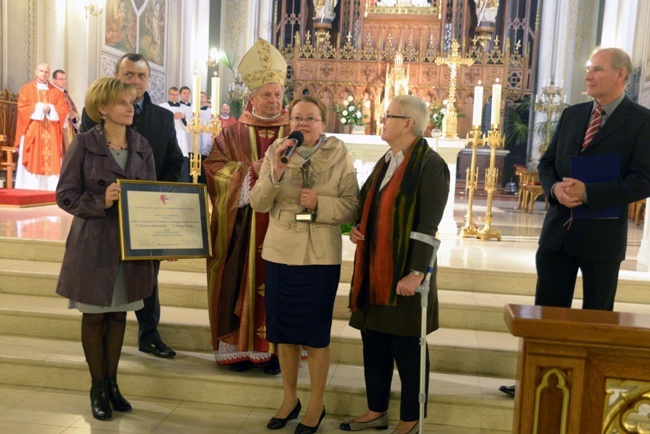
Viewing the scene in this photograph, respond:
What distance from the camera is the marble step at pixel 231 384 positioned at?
11.4ft

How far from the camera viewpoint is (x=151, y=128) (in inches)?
145

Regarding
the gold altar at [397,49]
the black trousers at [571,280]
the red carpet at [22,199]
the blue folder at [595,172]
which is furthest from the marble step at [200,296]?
the gold altar at [397,49]

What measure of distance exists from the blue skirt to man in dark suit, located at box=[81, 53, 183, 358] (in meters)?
0.89

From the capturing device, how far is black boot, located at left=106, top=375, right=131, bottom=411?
3396mm

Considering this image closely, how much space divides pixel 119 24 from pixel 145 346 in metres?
9.68

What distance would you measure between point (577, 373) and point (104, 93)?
96.7 inches

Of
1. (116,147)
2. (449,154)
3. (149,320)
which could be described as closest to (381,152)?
(449,154)

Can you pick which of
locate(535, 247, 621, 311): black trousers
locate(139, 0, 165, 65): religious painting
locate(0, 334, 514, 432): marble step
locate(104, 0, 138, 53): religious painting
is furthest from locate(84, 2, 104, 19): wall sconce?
locate(535, 247, 621, 311): black trousers

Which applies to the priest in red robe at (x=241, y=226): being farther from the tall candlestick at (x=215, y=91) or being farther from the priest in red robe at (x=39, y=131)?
the priest in red robe at (x=39, y=131)

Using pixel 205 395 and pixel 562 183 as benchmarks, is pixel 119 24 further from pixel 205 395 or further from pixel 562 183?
pixel 562 183

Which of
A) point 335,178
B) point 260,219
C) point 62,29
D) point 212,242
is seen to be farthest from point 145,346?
point 62,29

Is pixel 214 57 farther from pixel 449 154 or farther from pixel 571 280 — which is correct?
pixel 571 280

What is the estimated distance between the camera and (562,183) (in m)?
2.98

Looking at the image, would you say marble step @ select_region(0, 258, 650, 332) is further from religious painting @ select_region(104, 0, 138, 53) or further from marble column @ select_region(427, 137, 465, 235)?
religious painting @ select_region(104, 0, 138, 53)
